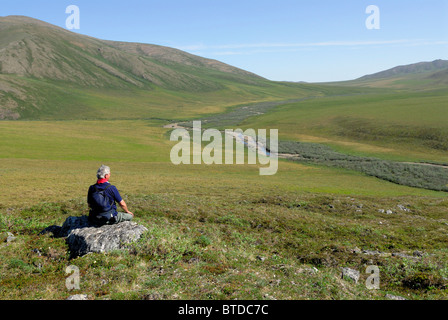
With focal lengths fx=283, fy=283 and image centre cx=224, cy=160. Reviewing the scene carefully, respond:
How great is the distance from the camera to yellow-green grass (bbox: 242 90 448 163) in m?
86.5

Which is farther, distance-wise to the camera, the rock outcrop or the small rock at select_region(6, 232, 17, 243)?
the small rock at select_region(6, 232, 17, 243)

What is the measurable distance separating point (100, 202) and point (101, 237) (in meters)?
1.45

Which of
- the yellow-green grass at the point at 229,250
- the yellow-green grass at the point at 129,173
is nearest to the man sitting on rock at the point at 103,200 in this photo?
the yellow-green grass at the point at 229,250

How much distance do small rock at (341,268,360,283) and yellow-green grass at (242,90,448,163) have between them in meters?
76.8

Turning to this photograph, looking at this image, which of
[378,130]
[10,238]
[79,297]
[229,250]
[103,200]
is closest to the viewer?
[79,297]

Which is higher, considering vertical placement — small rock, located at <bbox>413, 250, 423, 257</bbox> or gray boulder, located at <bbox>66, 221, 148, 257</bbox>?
gray boulder, located at <bbox>66, 221, 148, 257</bbox>

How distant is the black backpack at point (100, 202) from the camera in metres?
11.9

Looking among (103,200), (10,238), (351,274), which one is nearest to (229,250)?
(351,274)

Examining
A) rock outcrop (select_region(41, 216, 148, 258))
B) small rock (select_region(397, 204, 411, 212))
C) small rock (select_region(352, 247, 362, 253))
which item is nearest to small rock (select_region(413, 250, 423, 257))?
small rock (select_region(352, 247, 362, 253))

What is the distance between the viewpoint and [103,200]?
12047 mm

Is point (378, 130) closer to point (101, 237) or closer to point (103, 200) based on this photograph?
point (103, 200)

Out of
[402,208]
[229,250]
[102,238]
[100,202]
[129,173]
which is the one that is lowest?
[402,208]

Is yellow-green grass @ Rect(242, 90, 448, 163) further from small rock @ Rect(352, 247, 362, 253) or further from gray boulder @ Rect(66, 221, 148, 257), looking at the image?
gray boulder @ Rect(66, 221, 148, 257)

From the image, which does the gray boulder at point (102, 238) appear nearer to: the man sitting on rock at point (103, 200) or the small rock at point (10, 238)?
the man sitting on rock at point (103, 200)
